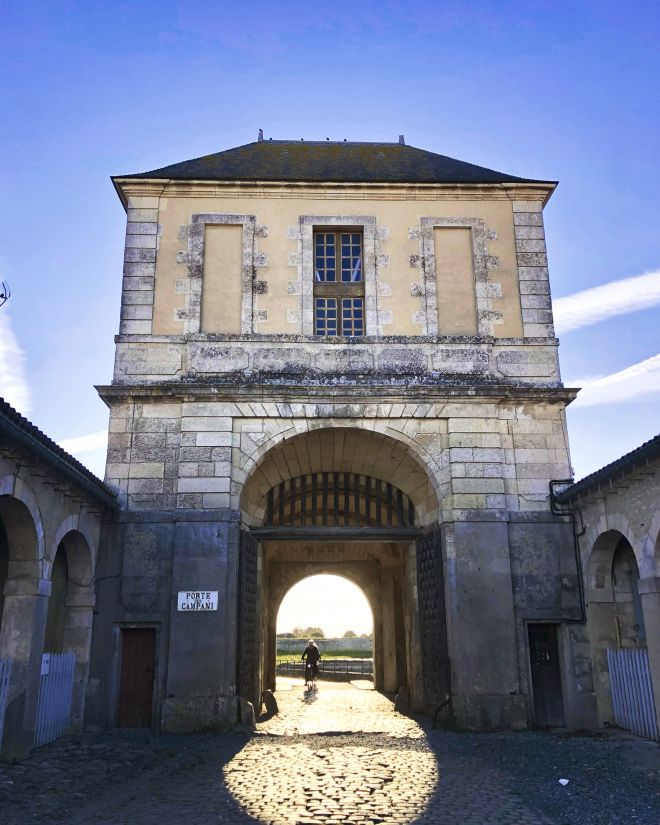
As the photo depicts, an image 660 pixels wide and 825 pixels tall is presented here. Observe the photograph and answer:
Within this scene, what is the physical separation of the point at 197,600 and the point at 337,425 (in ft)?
10.5

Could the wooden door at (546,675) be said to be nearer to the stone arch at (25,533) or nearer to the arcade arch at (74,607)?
the arcade arch at (74,607)

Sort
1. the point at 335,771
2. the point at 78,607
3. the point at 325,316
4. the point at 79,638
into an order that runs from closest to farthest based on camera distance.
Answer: the point at 335,771, the point at 79,638, the point at 78,607, the point at 325,316

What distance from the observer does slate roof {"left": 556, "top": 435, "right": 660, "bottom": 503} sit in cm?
771

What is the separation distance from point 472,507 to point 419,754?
3.56m

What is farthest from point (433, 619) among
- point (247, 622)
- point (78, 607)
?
point (78, 607)

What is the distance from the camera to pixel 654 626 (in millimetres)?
8156

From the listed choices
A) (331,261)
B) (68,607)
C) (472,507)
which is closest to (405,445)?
(472,507)

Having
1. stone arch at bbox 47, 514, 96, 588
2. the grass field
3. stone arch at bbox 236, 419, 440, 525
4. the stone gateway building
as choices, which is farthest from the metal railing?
stone arch at bbox 47, 514, 96, 588

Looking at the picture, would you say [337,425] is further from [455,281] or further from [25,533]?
[25,533]

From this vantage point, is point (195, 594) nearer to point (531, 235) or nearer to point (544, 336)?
point (544, 336)

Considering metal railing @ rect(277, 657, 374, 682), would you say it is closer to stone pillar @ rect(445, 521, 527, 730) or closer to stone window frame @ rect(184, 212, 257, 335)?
stone pillar @ rect(445, 521, 527, 730)

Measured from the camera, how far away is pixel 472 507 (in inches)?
410

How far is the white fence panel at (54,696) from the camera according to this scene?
27.7ft

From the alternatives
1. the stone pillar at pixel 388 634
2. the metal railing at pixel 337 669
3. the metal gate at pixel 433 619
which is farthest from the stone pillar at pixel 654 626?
the metal railing at pixel 337 669
